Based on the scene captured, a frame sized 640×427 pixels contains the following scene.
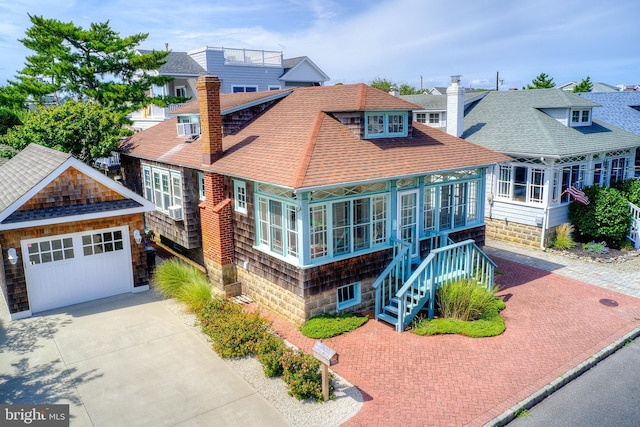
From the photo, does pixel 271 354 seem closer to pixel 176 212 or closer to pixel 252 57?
pixel 176 212

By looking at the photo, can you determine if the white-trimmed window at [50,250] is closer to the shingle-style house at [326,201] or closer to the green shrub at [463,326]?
the shingle-style house at [326,201]

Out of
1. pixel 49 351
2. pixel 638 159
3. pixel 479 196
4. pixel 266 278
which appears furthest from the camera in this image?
pixel 638 159

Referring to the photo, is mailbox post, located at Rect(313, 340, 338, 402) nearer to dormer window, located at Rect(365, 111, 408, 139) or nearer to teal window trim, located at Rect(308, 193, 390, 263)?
teal window trim, located at Rect(308, 193, 390, 263)

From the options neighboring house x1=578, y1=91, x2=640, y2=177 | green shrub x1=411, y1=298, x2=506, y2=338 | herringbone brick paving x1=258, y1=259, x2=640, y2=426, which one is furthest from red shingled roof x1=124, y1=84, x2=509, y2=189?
neighboring house x1=578, y1=91, x2=640, y2=177

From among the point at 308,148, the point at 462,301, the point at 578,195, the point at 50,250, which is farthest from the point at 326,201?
the point at 578,195

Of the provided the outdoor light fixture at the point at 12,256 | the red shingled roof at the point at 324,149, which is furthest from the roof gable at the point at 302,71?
the outdoor light fixture at the point at 12,256

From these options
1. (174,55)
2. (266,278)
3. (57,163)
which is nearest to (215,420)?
(266,278)

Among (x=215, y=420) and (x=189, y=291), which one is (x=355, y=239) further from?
(x=215, y=420)
